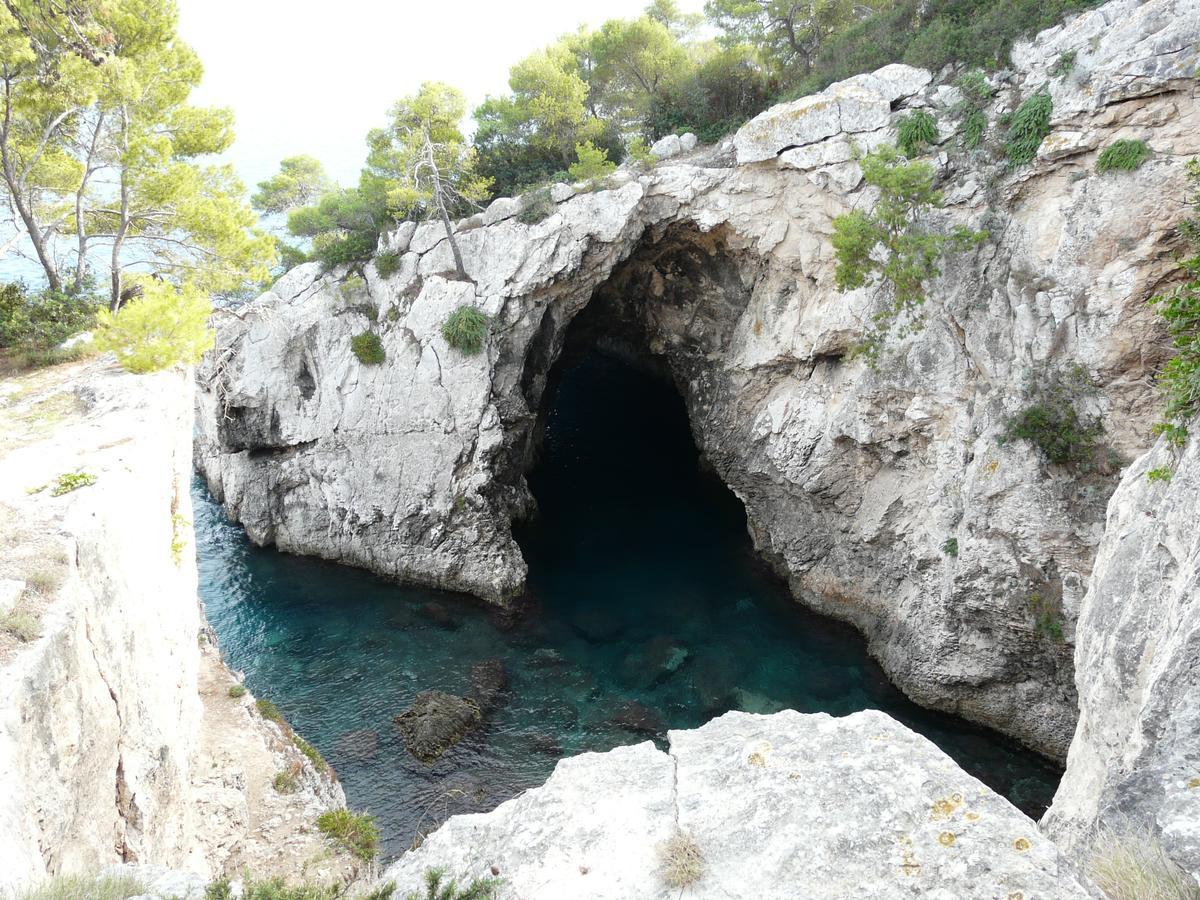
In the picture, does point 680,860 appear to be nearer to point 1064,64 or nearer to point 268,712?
point 268,712

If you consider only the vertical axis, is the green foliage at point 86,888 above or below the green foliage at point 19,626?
below

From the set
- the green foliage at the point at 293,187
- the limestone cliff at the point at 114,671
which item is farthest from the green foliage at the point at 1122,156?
the green foliage at the point at 293,187

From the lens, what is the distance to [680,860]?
223 inches

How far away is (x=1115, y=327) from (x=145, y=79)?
75.9 ft

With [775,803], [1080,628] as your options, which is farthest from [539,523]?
[775,803]

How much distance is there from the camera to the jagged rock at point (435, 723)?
59.9 feet

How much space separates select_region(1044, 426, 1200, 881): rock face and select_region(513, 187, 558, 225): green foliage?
18.7m

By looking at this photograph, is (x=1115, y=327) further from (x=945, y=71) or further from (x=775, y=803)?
(x=775, y=803)

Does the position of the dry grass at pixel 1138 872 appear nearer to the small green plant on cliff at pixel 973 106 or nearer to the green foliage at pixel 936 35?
the small green plant on cliff at pixel 973 106

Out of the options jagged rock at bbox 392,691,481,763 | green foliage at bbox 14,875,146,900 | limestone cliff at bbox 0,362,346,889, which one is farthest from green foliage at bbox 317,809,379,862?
green foliage at bbox 14,875,146,900

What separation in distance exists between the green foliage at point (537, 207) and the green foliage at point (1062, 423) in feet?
52.6

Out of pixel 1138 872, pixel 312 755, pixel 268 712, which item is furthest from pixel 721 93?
pixel 1138 872

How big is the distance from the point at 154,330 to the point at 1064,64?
21765mm

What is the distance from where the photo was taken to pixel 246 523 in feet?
91.7
